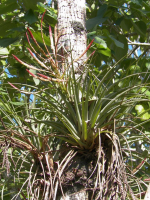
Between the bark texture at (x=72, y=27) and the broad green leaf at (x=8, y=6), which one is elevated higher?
the broad green leaf at (x=8, y=6)

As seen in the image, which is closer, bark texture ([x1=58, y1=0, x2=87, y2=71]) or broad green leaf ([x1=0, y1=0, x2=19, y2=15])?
bark texture ([x1=58, y1=0, x2=87, y2=71])

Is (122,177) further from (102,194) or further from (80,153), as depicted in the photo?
(80,153)

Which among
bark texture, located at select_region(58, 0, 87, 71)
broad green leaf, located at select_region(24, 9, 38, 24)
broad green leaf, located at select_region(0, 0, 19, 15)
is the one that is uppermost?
broad green leaf, located at select_region(0, 0, 19, 15)

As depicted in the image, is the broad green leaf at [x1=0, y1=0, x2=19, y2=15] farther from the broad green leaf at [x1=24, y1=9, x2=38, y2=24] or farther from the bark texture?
the bark texture

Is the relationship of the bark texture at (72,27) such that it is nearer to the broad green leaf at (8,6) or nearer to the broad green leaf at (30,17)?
the broad green leaf at (30,17)

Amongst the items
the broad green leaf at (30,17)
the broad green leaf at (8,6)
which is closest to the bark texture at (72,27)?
the broad green leaf at (30,17)

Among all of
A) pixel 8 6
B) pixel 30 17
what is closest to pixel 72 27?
pixel 30 17

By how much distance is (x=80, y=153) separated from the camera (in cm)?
108

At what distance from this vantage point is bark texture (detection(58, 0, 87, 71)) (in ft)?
4.21

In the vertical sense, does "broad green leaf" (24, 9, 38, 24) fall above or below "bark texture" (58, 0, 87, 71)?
above

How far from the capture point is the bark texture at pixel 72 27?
128cm

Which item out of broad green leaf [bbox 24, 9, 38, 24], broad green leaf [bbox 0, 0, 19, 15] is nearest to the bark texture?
broad green leaf [bbox 24, 9, 38, 24]

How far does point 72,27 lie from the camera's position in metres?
1.33

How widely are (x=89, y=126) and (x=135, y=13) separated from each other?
4.48ft
